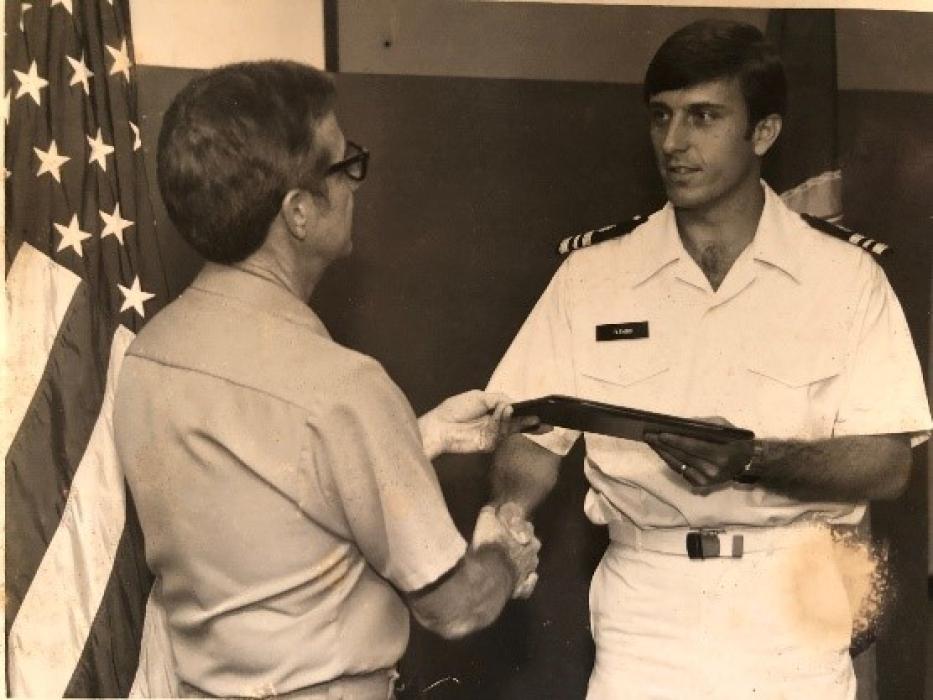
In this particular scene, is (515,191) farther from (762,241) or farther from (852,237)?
(852,237)

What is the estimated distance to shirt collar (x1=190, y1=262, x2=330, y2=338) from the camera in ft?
4.21

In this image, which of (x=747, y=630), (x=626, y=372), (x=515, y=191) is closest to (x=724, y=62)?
(x=515, y=191)

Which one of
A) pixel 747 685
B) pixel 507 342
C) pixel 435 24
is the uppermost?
pixel 435 24

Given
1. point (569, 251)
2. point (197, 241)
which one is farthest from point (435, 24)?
point (197, 241)

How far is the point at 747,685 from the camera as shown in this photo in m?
1.51

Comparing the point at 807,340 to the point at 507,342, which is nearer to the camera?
the point at 807,340

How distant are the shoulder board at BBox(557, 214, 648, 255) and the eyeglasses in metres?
0.42

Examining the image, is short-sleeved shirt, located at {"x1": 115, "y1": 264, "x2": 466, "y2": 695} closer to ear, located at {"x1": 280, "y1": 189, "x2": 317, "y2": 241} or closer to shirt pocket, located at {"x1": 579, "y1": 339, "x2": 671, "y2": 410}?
ear, located at {"x1": 280, "y1": 189, "x2": 317, "y2": 241}

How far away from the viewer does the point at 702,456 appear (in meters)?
1.48

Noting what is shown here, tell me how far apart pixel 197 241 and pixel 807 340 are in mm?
852

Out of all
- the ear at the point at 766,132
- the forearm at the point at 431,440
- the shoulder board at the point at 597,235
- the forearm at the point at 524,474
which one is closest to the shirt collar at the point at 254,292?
the forearm at the point at 431,440

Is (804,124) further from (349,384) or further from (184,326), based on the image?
(184,326)

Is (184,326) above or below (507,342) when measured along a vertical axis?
above

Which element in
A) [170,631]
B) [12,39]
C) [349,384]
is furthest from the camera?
[12,39]
